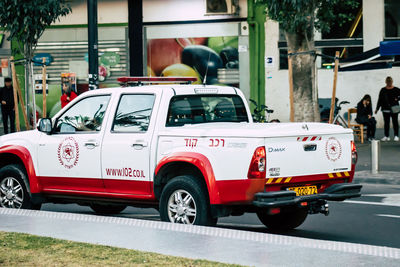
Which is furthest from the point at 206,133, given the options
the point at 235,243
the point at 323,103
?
the point at 323,103

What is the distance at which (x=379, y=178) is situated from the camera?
14219mm

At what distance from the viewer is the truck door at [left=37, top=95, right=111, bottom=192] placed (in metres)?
9.52

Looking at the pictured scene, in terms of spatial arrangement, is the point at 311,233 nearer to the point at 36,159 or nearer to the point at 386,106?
the point at 36,159

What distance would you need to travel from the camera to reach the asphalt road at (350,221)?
8.86 metres

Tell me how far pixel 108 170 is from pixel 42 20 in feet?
34.8

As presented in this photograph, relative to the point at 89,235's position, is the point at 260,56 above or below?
above

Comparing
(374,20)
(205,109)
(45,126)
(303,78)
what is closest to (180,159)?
(205,109)

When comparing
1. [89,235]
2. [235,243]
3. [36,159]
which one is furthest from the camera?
[36,159]

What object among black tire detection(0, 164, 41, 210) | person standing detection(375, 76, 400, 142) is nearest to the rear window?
black tire detection(0, 164, 41, 210)

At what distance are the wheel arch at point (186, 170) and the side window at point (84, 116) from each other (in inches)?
47.5

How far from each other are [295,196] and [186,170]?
1.32m

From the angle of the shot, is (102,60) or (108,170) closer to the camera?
(108,170)

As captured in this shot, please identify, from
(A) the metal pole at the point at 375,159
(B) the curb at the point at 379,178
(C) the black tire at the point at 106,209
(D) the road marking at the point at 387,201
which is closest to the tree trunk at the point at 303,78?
(A) the metal pole at the point at 375,159

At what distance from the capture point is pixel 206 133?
820 centimetres
